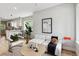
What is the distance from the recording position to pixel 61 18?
6.52ft

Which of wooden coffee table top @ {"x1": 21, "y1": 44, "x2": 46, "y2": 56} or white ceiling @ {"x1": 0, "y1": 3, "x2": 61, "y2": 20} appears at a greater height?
white ceiling @ {"x1": 0, "y1": 3, "x2": 61, "y2": 20}

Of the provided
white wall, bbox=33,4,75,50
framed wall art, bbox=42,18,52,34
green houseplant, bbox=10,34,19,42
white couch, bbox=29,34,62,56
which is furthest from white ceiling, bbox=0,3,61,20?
white couch, bbox=29,34,62,56

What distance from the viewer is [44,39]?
→ 6.64ft

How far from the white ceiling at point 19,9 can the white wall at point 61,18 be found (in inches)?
3.4

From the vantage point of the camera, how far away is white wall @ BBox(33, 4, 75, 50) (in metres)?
1.95

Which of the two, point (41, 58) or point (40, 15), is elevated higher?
point (40, 15)

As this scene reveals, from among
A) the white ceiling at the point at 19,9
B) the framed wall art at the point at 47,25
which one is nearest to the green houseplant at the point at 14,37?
the white ceiling at the point at 19,9

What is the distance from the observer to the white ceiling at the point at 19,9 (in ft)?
6.41

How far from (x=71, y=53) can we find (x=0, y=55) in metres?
1.23

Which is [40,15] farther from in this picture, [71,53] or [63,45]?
[71,53]

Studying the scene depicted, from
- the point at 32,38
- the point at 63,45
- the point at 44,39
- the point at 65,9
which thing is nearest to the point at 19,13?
the point at 32,38

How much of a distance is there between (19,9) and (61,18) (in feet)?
2.42

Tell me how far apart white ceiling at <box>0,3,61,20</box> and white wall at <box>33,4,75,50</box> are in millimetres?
86

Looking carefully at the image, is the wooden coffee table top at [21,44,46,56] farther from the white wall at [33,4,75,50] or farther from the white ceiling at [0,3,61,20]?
the white ceiling at [0,3,61,20]
